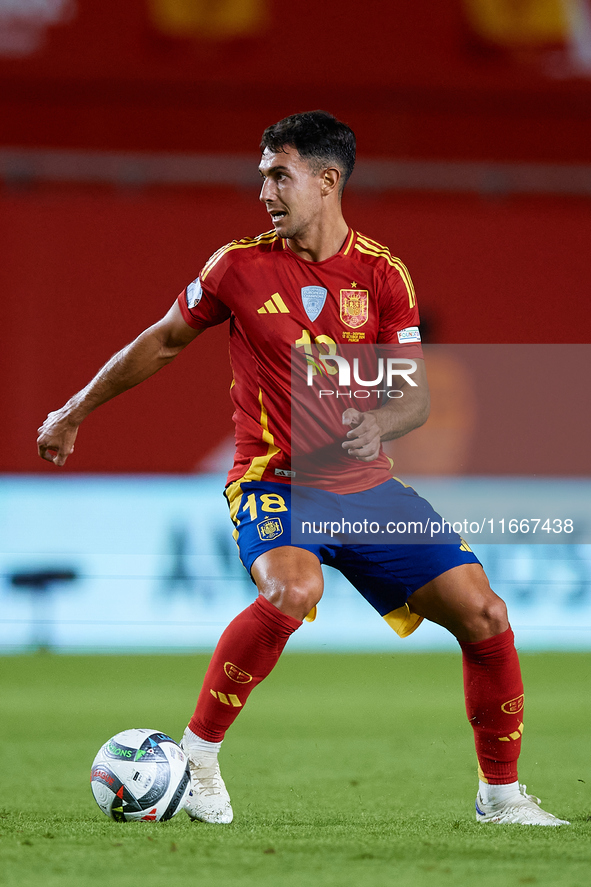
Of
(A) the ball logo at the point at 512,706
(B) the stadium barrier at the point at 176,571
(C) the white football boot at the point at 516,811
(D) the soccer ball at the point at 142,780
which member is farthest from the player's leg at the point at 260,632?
(B) the stadium barrier at the point at 176,571

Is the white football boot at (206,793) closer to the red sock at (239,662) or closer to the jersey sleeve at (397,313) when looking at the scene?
the red sock at (239,662)

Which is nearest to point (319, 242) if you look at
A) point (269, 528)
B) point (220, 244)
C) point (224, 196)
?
point (269, 528)

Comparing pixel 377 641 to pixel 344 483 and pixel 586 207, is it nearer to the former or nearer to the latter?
pixel 344 483

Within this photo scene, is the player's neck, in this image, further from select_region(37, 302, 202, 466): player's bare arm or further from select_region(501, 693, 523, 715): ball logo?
select_region(501, 693, 523, 715): ball logo

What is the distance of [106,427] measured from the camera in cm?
780

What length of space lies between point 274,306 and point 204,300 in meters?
0.20

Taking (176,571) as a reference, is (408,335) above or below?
above

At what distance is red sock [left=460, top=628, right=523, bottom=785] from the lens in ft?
9.29

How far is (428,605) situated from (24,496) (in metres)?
4.06

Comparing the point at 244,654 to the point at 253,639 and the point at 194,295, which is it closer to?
the point at 253,639

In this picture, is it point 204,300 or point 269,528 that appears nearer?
point 269,528

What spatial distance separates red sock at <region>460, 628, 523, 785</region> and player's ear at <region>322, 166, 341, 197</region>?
4.17 ft

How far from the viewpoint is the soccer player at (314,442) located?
2748 millimetres

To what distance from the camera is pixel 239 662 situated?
2738 mm
